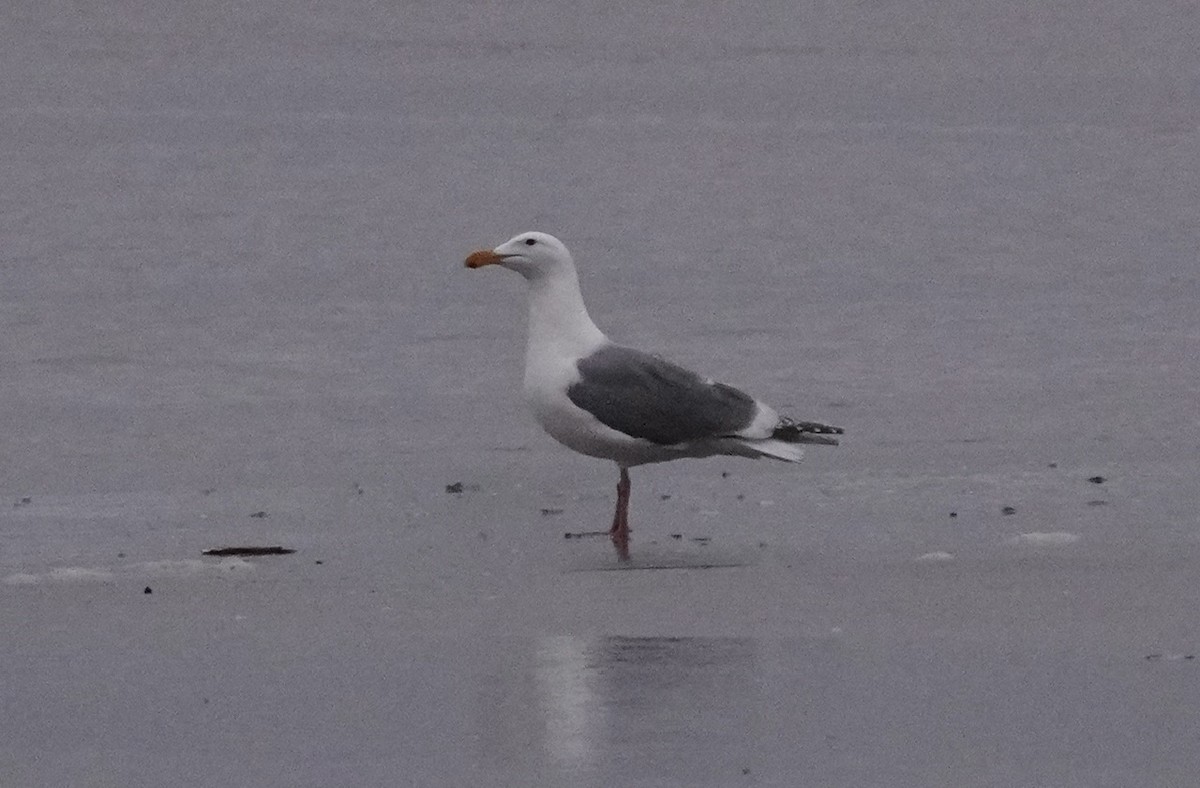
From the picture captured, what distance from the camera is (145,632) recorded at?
6.39m

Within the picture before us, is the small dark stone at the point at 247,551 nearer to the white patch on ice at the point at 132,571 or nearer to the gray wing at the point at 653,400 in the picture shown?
the white patch on ice at the point at 132,571

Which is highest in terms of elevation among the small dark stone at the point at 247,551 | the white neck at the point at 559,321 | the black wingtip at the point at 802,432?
the white neck at the point at 559,321

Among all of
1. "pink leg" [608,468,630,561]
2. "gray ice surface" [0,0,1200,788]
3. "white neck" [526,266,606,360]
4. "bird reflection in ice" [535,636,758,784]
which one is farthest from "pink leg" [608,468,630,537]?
"bird reflection in ice" [535,636,758,784]

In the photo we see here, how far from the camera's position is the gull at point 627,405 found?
8.03m

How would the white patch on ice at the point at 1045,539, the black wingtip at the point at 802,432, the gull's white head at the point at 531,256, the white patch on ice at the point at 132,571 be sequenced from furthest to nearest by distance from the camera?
the gull's white head at the point at 531,256
the black wingtip at the point at 802,432
the white patch on ice at the point at 1045,539
the white patch on ice at the point at 132,571

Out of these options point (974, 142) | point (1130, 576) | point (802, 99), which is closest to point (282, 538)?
point (1130, 576)

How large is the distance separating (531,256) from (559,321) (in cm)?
28

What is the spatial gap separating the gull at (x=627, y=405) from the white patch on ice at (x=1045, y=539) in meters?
0.83

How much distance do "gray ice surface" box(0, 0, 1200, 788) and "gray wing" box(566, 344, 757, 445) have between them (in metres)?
0.25

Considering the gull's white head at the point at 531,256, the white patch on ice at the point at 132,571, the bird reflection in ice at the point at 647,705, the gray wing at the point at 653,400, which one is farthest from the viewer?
the gull's white head at the point at 531,256

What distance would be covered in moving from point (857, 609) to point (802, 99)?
11932 mm

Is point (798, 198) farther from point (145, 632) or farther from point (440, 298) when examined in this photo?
point (145, 632)

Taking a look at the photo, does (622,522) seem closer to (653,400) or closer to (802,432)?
(653,400)

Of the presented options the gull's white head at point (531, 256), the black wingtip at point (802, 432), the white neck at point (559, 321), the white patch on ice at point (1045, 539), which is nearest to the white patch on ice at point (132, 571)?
the white neck at point (559, 321)
